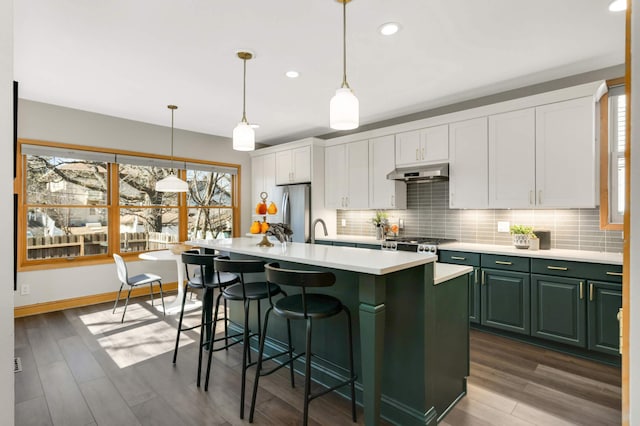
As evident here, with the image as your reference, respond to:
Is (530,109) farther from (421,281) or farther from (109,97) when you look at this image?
(109,97)

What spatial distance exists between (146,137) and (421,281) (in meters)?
4.67

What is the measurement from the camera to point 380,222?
4.87 meters

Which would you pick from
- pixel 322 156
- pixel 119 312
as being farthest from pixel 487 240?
pixel 119 312

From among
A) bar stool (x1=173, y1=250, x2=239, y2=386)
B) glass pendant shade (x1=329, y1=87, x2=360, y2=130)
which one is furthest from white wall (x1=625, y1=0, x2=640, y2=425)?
bar stool (x1=173, y1=250, x2=239, y2=386)

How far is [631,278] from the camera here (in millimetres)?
580

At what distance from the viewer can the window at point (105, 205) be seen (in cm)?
420

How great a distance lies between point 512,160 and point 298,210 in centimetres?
298

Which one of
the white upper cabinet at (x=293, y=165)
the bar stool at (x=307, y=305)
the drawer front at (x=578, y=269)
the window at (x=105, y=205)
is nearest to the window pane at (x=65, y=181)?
the window at (x=105, y=205)

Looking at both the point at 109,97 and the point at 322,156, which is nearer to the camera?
the point at 109,97

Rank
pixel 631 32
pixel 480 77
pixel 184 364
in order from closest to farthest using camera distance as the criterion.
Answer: pixel 631 32 → pixel 184 364 → pixel 480 77

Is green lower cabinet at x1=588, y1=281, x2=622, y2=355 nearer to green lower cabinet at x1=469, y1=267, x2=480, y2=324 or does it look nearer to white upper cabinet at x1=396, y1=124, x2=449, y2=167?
green lower cabinet at x1=469, y1=267, x2=480, y2=324

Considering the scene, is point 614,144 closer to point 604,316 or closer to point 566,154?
point 566,154

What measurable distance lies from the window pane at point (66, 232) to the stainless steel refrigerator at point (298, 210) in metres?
2.62

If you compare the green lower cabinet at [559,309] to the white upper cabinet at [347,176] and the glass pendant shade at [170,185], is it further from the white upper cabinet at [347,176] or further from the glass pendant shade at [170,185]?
the glass pendant shade at [170,185]
